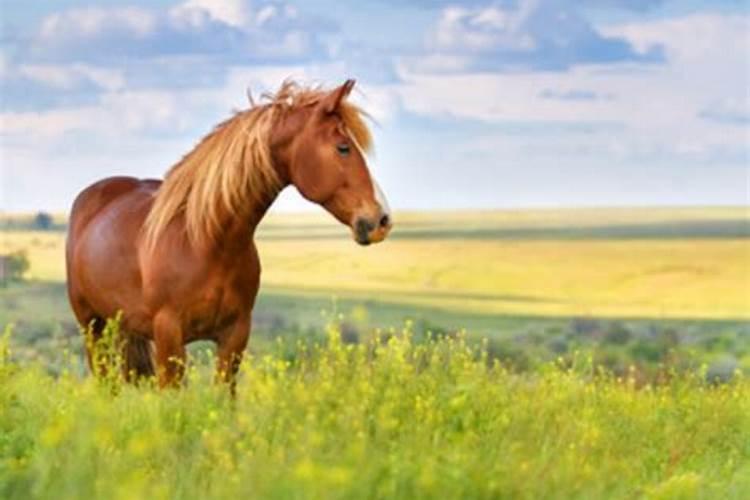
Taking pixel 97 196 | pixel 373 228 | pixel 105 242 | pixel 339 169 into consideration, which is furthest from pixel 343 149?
pixel 97 196

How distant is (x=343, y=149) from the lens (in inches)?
430

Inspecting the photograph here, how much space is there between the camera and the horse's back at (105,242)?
12055 millimetres

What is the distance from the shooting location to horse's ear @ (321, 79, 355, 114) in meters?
10.9

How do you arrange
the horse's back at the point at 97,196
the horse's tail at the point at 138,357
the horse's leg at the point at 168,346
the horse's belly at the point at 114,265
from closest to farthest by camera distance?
the horse's leg at the point at 168,346 → the horse's belly at the point at 114,265 → the horse's tail at the point at 138,357 → the horse's back at the point at 97,196

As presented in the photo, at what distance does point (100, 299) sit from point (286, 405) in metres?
3.98

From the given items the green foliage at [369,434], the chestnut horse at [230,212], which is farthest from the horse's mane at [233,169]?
the green foliage at [369,434]

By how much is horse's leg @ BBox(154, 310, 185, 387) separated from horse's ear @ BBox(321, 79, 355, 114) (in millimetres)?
1703

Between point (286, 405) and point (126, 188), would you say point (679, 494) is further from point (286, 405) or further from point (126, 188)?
point (126, 188)

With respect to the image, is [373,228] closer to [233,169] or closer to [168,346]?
[233,169]

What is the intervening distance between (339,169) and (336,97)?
463mm

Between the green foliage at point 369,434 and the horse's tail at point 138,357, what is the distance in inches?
41.2

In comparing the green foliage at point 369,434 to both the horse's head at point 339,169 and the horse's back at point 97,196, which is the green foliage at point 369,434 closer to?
the horse's head at point 339,169

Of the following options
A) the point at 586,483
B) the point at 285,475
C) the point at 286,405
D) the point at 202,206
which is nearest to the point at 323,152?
the point at 202,206

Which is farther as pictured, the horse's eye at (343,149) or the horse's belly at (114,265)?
the horse's belly at (114,265)
